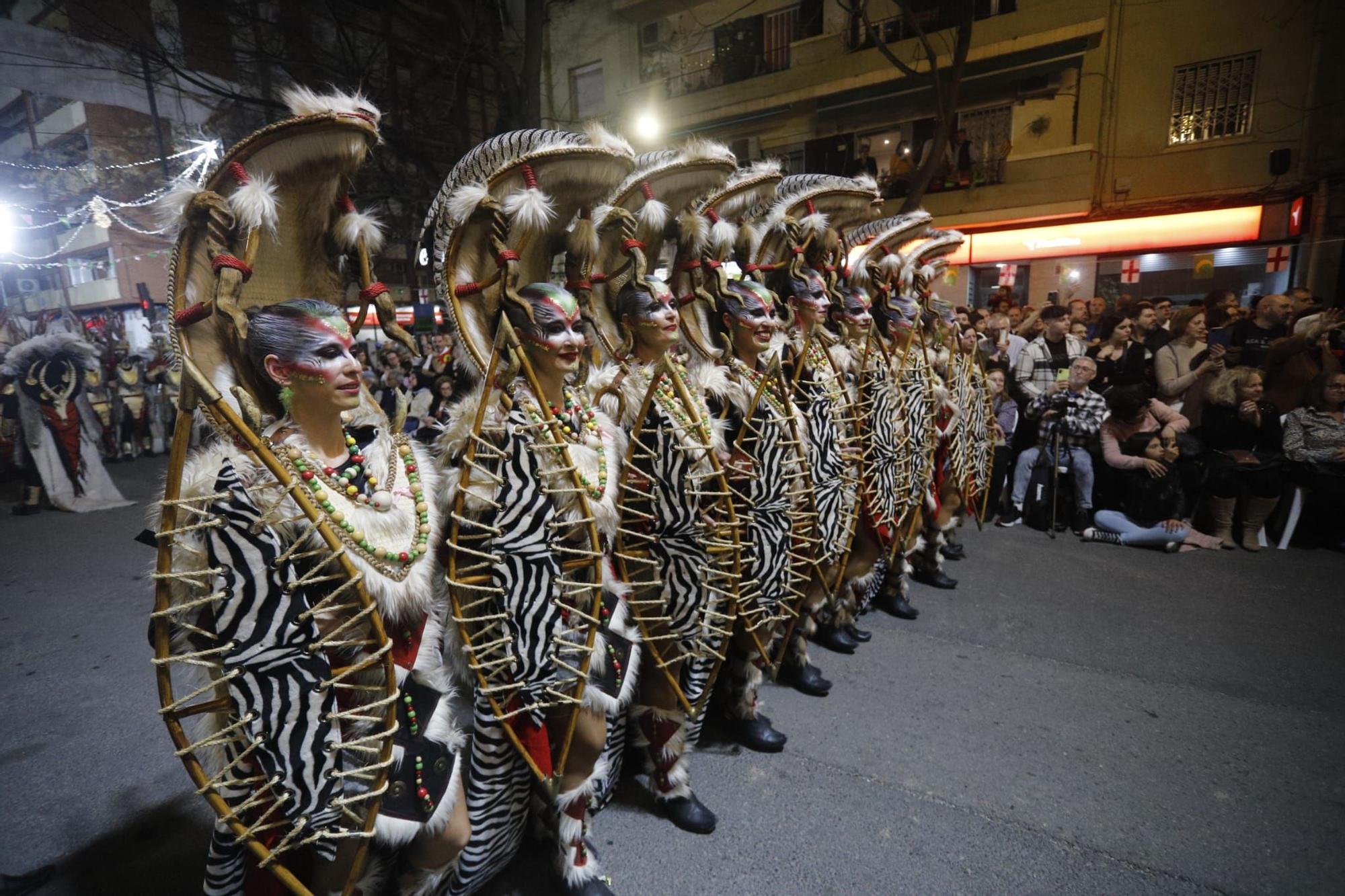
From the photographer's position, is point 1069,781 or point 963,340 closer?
point 1069,781

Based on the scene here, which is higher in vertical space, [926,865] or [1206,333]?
[1206,333]

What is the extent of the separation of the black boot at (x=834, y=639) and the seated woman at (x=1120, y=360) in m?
3.90

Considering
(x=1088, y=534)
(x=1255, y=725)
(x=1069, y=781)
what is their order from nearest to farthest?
(x=1069, y=781), (x=1255, y=725), (x=1088, y=534)

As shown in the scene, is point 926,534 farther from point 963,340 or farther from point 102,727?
point 102,727

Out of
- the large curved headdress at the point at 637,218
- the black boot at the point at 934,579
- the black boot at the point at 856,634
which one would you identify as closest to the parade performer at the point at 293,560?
the large curved headdress at the point at 637,218

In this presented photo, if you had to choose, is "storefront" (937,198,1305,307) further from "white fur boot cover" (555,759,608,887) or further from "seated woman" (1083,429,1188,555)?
"white fur boot cover" (555,759,608,887)

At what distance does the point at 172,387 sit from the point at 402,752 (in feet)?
37.1

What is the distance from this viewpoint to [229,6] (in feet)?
21.6

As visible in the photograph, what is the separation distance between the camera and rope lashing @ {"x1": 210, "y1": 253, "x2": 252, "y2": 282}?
1.32 m

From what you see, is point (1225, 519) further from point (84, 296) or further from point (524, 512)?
point (84, 296)

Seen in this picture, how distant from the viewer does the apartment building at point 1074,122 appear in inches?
370

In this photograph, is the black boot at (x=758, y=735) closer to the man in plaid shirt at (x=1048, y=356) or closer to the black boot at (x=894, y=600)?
the black boot at (x=894, y=600)

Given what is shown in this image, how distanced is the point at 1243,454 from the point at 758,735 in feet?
16.6

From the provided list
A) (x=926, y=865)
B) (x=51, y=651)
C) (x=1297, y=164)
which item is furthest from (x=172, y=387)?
(x=1297, y=164)
